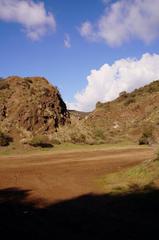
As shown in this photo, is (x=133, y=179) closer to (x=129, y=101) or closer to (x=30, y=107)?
(x=30, y=107)

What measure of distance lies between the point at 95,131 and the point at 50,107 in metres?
7.19

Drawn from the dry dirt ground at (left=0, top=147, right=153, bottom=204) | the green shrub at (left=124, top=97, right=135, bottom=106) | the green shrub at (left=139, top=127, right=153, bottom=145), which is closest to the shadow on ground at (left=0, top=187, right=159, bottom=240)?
the dry dirt ground at (left=0, top=147, right=153, bottom=204)

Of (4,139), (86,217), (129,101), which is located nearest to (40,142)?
(4,139)

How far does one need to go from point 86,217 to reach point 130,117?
63.3 m

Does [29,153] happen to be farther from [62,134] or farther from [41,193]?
[41,193]

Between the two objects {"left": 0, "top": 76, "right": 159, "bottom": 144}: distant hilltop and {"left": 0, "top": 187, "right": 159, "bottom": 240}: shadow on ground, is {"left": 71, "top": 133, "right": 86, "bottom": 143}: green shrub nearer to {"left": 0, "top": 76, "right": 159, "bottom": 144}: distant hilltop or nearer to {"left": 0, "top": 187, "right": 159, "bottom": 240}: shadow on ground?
{"left": 0, "top": 76, "right": 159, "bottom": 144}: distant hilltop

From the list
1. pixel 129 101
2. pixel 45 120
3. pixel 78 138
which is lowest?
pixel 78 138

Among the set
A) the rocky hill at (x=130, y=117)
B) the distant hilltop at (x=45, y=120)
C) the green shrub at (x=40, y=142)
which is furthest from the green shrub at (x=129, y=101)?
the green shrub at (x=40, y=142)

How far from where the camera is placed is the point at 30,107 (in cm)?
4781

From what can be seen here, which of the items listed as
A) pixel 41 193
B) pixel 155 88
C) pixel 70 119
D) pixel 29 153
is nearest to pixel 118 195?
pixel 41 193

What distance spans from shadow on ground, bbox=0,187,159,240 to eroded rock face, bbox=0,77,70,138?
3180 centimetres

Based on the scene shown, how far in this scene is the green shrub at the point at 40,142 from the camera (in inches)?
1634

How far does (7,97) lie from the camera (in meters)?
50.3

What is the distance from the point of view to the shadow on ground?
30.6 feet
